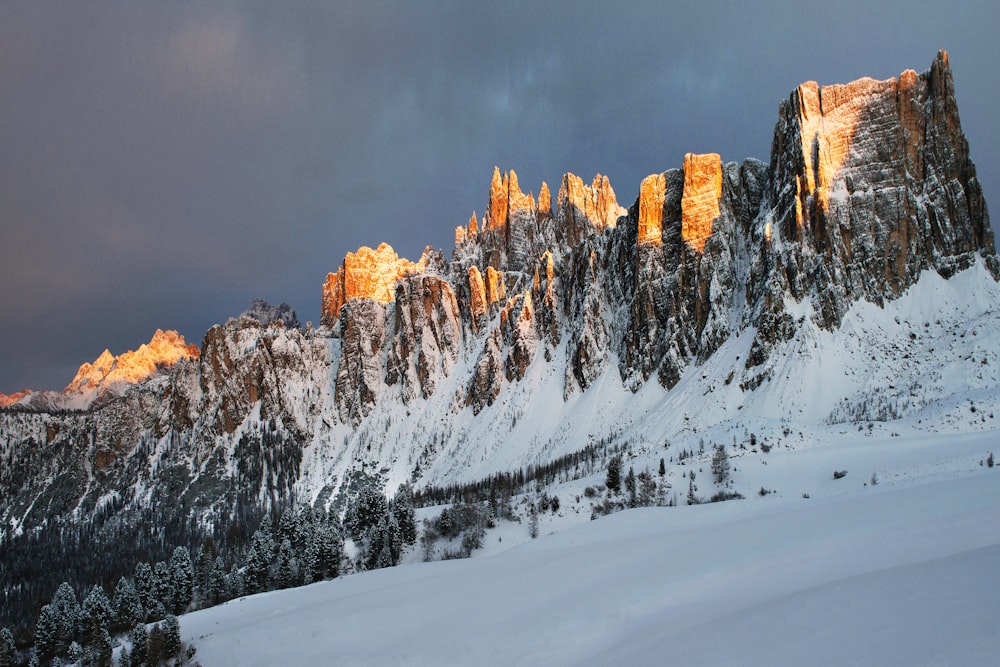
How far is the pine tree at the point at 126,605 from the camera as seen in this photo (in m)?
58.4

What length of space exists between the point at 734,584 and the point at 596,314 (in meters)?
124

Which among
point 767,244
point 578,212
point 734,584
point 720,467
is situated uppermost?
point 578,212

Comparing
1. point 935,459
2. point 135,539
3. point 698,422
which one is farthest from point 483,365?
point 935,459

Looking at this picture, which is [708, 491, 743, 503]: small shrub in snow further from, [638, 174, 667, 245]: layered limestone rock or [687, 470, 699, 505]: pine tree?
[638, 174, 667, 245]: layered limestone rock

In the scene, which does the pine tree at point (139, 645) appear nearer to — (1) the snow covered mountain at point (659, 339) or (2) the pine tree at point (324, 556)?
(2) the pine tree at point (324, 556)

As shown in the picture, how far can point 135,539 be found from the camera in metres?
156

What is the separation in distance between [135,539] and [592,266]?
446 ft

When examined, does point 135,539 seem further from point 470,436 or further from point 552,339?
point 552,339

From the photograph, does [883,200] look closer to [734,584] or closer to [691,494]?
[691,494]

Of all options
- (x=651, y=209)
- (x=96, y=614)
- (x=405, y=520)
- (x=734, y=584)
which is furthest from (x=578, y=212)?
(x=734, y=584)

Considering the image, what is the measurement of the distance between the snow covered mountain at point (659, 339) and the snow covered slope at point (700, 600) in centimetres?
4912

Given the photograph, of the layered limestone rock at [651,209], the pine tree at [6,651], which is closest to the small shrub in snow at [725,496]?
the pine tree at [6,651]

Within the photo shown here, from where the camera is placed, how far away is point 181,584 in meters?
63.0

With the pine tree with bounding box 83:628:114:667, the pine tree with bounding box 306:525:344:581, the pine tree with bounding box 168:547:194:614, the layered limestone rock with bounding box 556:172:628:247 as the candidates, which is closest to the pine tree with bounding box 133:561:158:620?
the pine tree with bounding box 168:547:194:614
